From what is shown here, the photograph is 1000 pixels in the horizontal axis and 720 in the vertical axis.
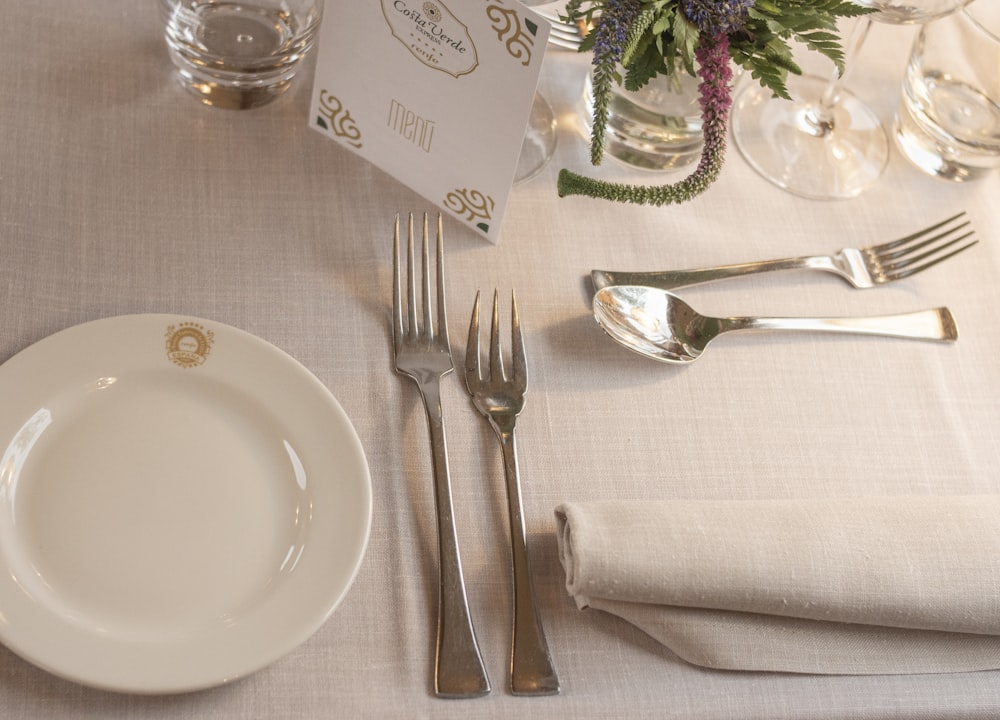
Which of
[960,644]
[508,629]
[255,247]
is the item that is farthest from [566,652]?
[255,247]

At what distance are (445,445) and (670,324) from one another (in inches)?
8.5

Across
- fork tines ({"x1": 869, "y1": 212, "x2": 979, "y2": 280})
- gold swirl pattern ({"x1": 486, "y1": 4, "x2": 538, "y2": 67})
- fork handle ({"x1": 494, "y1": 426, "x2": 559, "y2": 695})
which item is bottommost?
fork handle ({"x1": 494, "y1": 426, "x2": 559, "y2": 695})

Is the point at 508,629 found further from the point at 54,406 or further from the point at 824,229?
the point at 824,229

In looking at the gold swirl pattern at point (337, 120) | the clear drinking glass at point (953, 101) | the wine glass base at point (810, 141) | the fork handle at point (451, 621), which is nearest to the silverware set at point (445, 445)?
the fork handle at point (451, 621)

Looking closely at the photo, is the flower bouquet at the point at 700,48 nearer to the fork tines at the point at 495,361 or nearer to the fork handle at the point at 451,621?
the fork tines at the point at 495,361

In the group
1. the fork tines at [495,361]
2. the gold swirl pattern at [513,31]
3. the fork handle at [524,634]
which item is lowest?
the fork handle at [524,634]

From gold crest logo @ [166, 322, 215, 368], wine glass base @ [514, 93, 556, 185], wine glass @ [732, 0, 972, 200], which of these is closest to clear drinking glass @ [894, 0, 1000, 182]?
wine glass @ [732, 0, 972, 200]

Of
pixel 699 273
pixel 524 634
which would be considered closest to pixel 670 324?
pixel 699 273

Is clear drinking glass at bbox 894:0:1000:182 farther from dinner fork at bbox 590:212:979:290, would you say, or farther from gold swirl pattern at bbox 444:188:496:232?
gold swirl pattern at bbox 444:188:496:232

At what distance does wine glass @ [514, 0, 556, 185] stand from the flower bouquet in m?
0.09

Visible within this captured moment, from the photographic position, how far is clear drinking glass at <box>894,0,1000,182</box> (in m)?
0.94

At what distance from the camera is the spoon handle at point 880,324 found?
31.1 inches

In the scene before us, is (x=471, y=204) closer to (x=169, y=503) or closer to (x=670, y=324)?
(x=670, y=324)

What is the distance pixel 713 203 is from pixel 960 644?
1.37 ft
